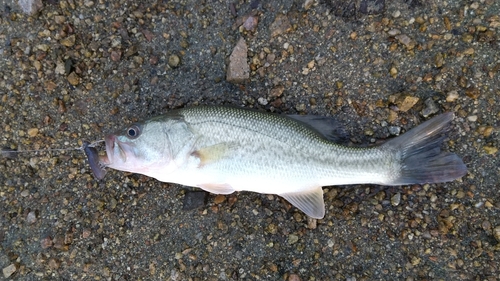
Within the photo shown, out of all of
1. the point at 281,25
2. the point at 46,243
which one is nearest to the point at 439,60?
the point at 281,25

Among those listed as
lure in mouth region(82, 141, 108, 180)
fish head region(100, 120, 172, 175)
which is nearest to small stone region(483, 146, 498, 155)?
fish head region(100, 120, 172, 175)

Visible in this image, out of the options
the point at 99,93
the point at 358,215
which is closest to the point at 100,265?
the point at 99,93

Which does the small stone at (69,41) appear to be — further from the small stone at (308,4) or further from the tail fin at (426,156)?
the tail fin at (426,156)

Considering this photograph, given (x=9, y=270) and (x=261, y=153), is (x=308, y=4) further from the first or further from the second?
(x=9, y=270)

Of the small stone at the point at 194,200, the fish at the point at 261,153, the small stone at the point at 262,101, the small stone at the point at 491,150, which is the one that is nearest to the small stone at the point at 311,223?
the fish at the point at 261,153

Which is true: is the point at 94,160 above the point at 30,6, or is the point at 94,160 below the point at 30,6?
below

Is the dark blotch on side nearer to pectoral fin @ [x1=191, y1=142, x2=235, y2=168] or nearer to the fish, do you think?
the fish
